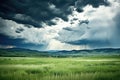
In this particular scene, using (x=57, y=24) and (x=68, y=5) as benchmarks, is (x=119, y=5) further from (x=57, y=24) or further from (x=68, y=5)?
(x=57, y=24)

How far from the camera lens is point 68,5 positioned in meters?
9.00

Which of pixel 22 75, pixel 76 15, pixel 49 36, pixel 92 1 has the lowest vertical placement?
pixel 22 75

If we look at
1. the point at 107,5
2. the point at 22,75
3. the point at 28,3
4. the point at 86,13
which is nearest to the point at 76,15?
the point at 86,13

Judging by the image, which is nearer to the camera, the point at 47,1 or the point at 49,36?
the point at 47,1

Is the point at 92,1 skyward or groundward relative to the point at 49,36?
skyward

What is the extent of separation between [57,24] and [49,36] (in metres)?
0.73

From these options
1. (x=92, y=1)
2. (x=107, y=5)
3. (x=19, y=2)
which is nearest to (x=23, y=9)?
(x=19, y=2)

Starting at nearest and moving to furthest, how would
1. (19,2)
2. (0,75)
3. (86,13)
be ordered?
(0,75)
(19,2)
(86,13)

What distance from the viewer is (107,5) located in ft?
29.6

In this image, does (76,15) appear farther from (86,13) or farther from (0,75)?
(0,75)

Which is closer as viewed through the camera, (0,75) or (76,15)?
(0,75)

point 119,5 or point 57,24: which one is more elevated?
point 119,5

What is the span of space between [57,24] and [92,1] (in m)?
1.91

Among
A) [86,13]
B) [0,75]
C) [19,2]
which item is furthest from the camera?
[86,13]
